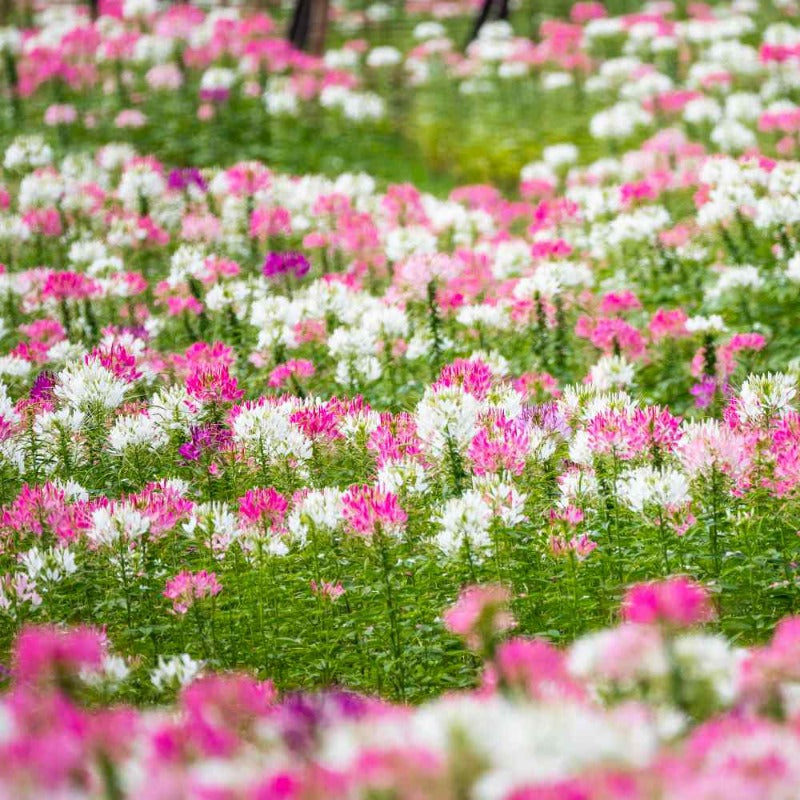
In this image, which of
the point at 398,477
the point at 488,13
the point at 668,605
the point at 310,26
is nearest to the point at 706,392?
the point at 398,477

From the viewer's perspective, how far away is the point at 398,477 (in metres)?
3.72

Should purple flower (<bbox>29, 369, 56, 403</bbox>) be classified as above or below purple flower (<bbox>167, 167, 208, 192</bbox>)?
above

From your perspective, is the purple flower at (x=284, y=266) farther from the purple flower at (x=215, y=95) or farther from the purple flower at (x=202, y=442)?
the purple flower at (x=215, y=95)

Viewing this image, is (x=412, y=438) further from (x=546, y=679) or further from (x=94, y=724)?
(x=94, y=724)

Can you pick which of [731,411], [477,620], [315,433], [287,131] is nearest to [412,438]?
[315,433]

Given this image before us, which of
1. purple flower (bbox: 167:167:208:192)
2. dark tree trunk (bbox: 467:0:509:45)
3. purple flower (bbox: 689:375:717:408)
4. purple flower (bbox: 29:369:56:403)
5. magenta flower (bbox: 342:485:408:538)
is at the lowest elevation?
dark tree trunk (bbox: 467:0:509:45)

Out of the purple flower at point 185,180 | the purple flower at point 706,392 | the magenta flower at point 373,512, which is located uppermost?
the magenta flower at point 373,512

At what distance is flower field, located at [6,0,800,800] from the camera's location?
1.71 meters

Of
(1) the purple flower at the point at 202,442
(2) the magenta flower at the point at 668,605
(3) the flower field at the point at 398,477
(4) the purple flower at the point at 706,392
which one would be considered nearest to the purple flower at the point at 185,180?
(3) the flower field at the point at 398,477

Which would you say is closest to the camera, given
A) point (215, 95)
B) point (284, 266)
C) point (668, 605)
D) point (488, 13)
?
point (668, 605)

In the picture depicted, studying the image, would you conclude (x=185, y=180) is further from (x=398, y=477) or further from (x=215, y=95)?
(x=398, y=477)

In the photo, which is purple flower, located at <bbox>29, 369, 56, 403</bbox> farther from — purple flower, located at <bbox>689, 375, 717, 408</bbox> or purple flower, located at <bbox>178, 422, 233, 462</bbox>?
purple flower, located at <bbox>689, 375, 717, 408</bbox>

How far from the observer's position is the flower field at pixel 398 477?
171cm

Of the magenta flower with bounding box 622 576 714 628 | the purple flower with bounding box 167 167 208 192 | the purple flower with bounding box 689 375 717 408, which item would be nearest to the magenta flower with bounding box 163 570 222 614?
the magenta flower with bounding box 622 576 714 628
